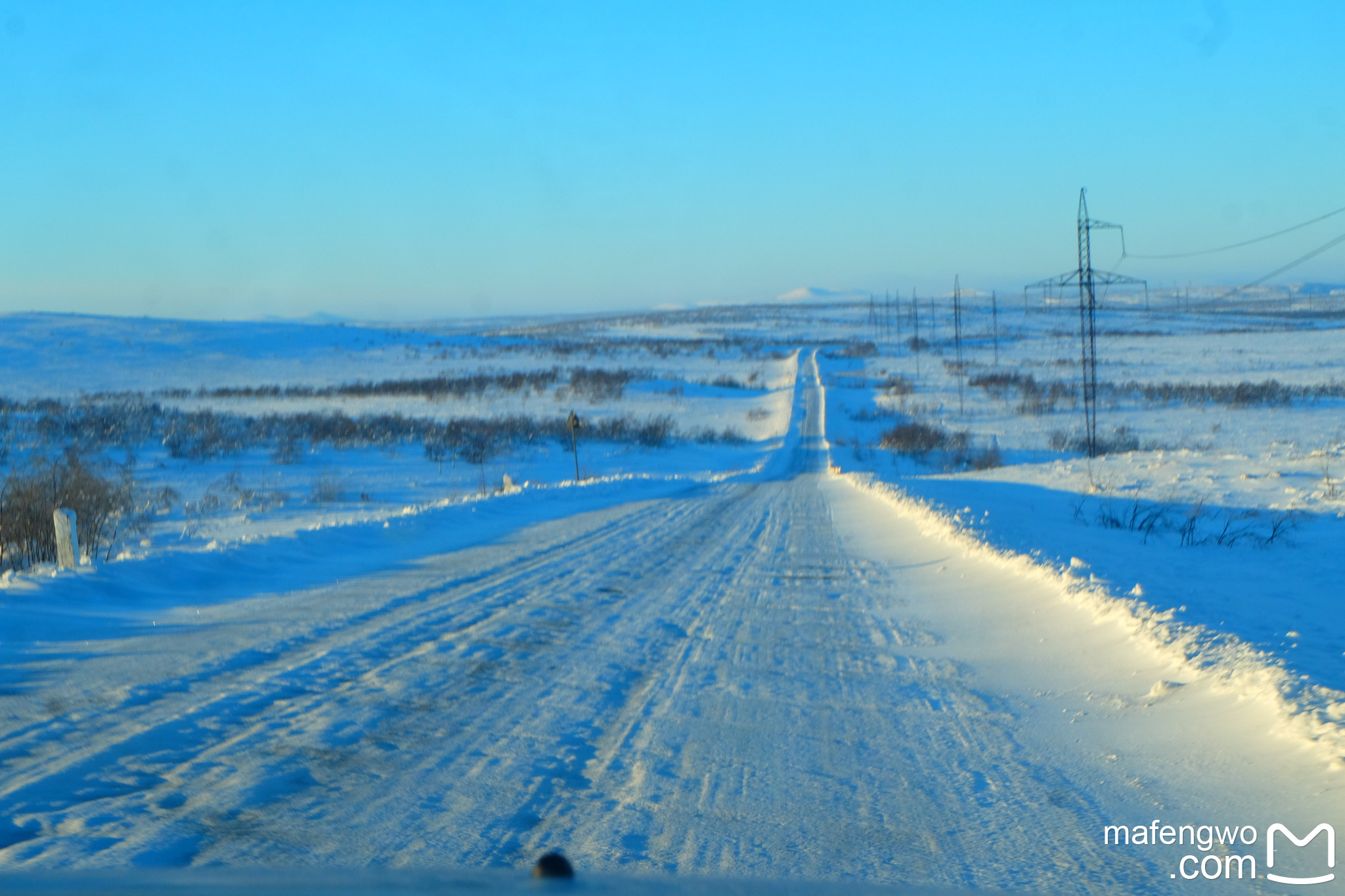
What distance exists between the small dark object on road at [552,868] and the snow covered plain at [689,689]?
56 centimetres

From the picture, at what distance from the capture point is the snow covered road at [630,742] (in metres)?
3.58

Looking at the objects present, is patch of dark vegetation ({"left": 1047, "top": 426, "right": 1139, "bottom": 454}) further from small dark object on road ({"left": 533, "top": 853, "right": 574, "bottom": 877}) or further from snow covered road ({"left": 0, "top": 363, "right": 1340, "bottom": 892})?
small dark object on road ({"left": 533, "top": 853, "right": 574, "bottom": 877})

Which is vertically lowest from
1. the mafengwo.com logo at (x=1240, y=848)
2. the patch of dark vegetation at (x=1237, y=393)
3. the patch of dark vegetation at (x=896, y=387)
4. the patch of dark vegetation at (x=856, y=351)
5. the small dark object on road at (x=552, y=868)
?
the patch of dark vegetation at (x=1237, y=393)

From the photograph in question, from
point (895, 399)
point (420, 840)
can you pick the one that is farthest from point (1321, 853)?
point (895, 399)

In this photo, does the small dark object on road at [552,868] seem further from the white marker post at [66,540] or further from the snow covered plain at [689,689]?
the white marker post at [66,540]

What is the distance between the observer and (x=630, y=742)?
4.79 meters

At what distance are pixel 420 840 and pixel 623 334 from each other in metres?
159

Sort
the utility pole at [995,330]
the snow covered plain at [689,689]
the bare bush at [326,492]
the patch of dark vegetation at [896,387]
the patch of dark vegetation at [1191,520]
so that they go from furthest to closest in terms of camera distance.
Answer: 1. the utility pole at [995,330]
2. the patch of dark vegetation at [896,387]
3. the bare bush at [326,492]
4. the patch of dark vegetation at [1191,520]
5. the snow covered plain at [689,689]

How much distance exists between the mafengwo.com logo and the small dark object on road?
7.71 ft

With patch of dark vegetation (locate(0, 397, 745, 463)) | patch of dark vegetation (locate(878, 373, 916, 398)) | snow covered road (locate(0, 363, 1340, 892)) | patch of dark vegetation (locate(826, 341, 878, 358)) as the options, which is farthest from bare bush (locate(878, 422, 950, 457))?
patch of dark vegetation (locate(826, 341, 878, 358))

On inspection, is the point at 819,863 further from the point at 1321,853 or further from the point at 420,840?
the point at 1321,853

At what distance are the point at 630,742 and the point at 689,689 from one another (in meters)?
1.02

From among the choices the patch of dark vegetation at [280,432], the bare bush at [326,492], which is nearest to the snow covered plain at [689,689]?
the bare bush at [326,492]

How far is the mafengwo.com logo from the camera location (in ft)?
11.2
